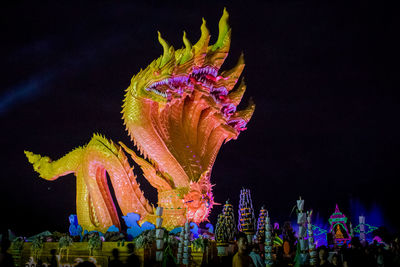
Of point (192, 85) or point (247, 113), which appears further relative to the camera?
point (247, 113)

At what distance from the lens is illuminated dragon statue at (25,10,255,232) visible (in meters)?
11.6

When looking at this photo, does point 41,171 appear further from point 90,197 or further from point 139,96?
point 139,96

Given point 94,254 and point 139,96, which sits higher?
point 139,96

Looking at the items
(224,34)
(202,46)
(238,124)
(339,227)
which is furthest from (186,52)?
(339,227)

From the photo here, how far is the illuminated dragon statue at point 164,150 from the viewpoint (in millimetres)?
11625

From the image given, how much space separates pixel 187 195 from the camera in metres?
11.5

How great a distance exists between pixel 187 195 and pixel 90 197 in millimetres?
3266

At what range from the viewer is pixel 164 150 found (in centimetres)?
1188

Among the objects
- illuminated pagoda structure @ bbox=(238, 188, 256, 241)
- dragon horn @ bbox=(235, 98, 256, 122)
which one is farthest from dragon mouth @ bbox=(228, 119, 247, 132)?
illuminated pagoda structure @ bbox=(238, 188, 256, 241)

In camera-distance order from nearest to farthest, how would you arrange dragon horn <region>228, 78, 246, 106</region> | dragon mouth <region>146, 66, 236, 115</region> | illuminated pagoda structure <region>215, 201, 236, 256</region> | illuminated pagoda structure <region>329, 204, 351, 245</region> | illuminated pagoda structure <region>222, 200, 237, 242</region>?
1. dragon mouth <region>146, 66, 236, 115</region>
2. illuminated pagoda structure <region>215, 201, 236, 256</region>
3. illuminated pagoda structure <region>222, 200, 237, 242</region>
4. dragon horn <region>228, 78, 246, 106</region>
5. illuminated pagoda structure <region>329, 204, 351, 245</region>

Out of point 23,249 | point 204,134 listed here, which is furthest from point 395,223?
point 23,249

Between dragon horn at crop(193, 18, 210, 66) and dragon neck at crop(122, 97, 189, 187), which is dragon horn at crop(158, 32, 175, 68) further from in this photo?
dragon neck at crop(122, 97, 189, 187)

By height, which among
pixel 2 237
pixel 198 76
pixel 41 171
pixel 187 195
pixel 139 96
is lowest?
pixel 2 237

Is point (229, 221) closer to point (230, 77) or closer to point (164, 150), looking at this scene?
point (164, 150)
